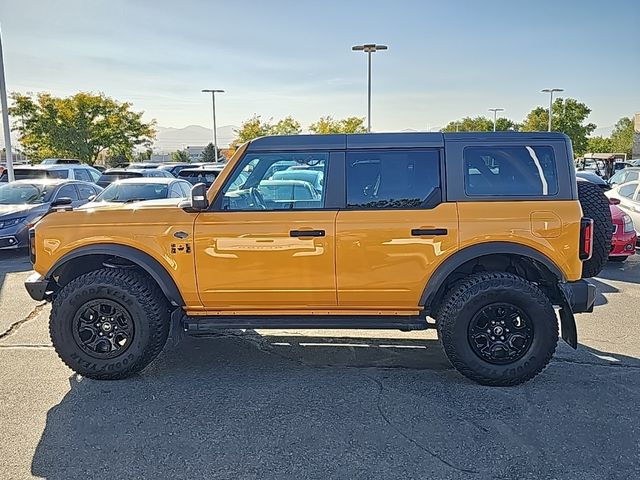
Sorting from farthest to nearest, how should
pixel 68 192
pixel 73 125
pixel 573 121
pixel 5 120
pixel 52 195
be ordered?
1. pixel 573 121
2. pixel 73 125
3. pixel 5 120
4. pixel 68 192
5. pixel 52 195

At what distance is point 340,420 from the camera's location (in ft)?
12.6

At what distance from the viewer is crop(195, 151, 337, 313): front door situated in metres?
4.39

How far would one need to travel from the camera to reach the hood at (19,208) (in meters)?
10.2

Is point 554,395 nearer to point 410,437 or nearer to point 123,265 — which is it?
point 410,437

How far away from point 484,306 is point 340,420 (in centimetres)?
144

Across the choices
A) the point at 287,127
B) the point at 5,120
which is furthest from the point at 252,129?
the point at 5,120

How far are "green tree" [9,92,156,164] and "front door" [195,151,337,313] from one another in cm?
3227

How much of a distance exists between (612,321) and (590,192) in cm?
199

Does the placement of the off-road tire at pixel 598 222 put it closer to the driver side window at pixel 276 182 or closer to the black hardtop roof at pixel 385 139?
the black hardtop roof at pixel 385 139

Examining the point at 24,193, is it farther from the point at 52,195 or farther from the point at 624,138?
the point at 624,138

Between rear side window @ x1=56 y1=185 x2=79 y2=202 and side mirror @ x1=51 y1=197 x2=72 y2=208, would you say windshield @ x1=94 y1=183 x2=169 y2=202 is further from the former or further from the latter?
rear side window @ x1=56 y1=185 x2=79 y2=202

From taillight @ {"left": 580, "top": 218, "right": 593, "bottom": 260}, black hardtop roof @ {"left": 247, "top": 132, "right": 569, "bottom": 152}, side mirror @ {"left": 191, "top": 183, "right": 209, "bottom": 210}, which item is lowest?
taillight @ {"left": 580, "top": 218, "right": 593, "bottom": 260}

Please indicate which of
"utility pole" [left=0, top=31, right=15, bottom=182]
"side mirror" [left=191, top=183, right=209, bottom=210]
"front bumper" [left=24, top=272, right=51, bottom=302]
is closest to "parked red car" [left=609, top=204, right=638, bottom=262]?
"side mirror" [left=191, top=183, right=209, bottom=210]

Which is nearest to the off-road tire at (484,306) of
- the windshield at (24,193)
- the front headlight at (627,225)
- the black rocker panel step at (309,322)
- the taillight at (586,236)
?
the black rocker panel step at (309,322)
